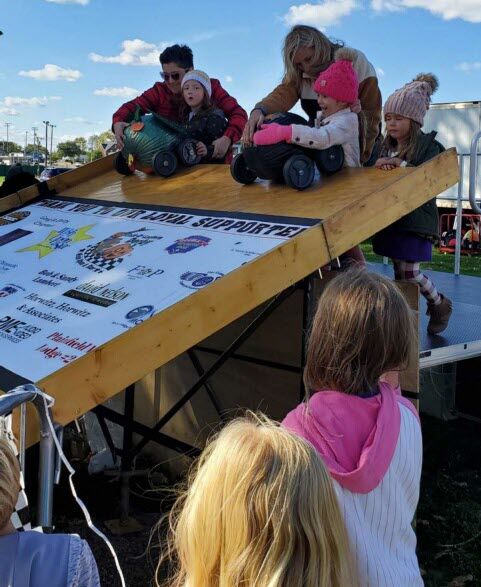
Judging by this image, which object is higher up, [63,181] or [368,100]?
[368,100]

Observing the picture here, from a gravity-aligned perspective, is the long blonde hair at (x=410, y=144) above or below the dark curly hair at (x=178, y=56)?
below

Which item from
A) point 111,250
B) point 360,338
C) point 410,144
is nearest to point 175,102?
point 410,144

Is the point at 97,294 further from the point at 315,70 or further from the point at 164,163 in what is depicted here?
the point at 315,70

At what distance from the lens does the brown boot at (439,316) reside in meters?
4.20

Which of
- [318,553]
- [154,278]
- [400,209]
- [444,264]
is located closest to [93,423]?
[154,278]

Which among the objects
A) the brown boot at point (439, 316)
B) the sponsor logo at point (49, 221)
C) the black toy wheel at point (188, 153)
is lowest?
the brown boot at point (439, 316)

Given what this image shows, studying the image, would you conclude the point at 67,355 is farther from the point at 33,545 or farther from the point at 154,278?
the point at 33,545

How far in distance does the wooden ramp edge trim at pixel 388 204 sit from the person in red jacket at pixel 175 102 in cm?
207

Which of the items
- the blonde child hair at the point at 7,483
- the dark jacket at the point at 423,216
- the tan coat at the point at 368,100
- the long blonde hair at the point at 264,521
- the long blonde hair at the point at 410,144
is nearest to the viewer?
the long blonde hair at the point at 264,521

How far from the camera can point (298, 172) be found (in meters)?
3.33

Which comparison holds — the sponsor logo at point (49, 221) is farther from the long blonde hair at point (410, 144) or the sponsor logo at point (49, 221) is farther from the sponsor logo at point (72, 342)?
the long blonde hair at point (410, 144)

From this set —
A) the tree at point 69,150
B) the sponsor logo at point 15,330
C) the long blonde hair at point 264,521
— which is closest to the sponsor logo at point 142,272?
the sponsor logo at point 15,330

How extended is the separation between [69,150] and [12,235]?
118 m

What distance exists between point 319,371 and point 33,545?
824mm
